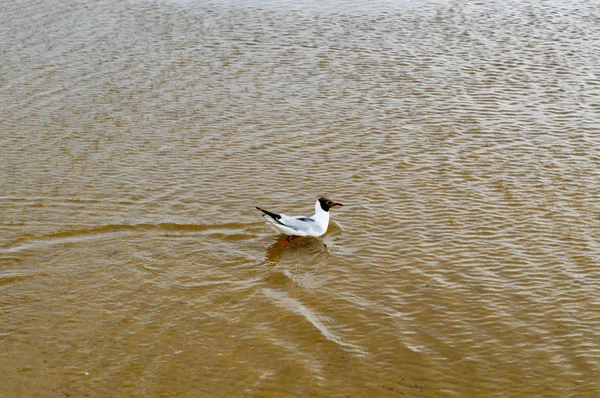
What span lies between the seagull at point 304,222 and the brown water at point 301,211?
326 mm

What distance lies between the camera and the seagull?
11.3 m

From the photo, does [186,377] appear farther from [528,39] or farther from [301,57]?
[528,39]

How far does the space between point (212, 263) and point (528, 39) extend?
1369 centimetres

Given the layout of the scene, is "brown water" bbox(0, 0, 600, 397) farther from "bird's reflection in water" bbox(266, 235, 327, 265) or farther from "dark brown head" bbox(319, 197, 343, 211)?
"dark brown head" bbox(319, 197, 343, 211)

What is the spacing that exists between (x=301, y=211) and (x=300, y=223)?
1.12 meters

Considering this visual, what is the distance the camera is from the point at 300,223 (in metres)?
11.3

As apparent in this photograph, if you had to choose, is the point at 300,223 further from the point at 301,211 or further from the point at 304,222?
the point at 301,211

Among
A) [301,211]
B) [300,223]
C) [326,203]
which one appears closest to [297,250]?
[300,223]

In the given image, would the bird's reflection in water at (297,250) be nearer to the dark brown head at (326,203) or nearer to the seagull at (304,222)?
the seagull at (304,222)

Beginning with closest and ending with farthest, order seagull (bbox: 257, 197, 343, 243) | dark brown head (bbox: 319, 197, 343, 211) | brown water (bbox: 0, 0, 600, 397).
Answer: brown water (bbox: 0, 0, 600, 397) < seagull (bbox: 257, 197, 343, 243) < dark brown head (bbox: 319, 197, 343, 211)

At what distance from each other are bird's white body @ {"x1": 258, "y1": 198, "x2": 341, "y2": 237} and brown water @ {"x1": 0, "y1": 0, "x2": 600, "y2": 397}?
324 mm

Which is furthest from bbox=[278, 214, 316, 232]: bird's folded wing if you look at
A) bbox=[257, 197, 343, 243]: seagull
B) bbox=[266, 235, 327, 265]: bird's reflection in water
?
bbox=[266, 235, 327, 265]: bird's reflection in water

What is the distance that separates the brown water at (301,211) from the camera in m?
8.73

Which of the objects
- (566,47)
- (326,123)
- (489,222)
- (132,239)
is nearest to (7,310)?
(132,239)
